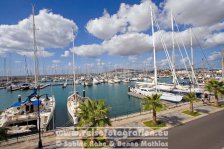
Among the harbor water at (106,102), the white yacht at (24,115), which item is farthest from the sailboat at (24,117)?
the harbor water at (106,102)

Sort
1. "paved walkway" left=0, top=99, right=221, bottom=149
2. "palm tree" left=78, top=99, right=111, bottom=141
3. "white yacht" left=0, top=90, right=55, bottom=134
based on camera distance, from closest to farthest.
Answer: "palm tree" left=78, top=99, right=111, bottom=141 → "paved walkway" left=0, top=99, right=221, bottom=149 → "white yacht" left=0, top=90, right=55, bottom=134

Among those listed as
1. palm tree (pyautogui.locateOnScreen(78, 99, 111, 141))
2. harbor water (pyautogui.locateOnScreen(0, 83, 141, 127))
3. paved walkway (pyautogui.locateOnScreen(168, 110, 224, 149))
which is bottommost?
harbor water (pyautogui.locateOnScreen(0, 83, 141, 127))

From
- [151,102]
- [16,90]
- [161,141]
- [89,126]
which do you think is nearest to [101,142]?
[89,126]

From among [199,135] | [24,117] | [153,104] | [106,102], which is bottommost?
[106,102]

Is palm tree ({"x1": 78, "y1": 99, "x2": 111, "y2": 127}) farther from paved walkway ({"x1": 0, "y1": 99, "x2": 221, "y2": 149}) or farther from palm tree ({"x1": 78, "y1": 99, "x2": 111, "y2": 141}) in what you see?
paved walkway ({"x1": 0, "y1": 99, "x2": 221, "y2": 149})

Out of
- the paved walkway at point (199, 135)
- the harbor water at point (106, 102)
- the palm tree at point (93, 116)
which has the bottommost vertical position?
the harbor water at point (106, 102)

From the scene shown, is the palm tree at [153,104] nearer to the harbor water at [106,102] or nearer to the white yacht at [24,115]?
the harbor water at [106,102]

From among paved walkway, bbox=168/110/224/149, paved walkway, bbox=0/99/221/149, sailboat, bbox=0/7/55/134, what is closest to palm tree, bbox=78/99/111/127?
paved walkway, bbox=0/99/221/149

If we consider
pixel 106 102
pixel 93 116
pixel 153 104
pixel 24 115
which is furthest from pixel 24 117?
pixel 106 102

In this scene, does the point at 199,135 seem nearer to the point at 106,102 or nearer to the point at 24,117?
the point at 24,117

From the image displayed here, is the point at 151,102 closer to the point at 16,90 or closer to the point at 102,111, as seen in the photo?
the point at 102,111

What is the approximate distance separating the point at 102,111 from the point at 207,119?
18.7 m

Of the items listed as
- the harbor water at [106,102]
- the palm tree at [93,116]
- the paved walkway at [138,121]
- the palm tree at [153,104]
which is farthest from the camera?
the harbor water at [106,102]

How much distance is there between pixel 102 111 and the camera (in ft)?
57.5
